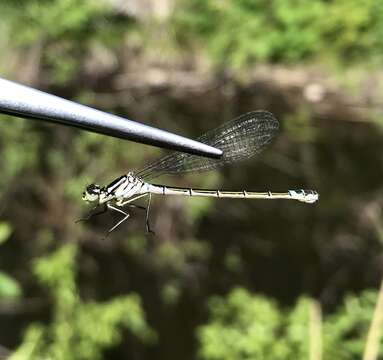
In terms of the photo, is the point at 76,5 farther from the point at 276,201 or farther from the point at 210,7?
the point at 276,201

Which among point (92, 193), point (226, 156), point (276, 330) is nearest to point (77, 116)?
point (92, 193)

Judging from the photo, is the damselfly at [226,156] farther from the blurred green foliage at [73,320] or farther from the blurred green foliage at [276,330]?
the blurred green foliage at [73,320]

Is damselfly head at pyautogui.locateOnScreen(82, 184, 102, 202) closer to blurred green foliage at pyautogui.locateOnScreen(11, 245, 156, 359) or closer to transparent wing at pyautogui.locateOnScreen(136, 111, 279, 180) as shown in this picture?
transparent wing at pyautogui.locateOnScreen(136, 111, 279, 180)

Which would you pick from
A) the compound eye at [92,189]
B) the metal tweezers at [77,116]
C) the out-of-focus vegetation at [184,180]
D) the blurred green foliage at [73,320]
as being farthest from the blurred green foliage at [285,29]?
the metal tweezers at [77,116]

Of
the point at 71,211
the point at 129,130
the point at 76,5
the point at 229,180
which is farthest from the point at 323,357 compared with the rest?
the point at 76,5

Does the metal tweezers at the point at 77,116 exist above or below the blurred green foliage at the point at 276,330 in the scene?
above

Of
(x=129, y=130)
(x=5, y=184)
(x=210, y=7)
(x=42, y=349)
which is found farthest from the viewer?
(x=5, y=184)
